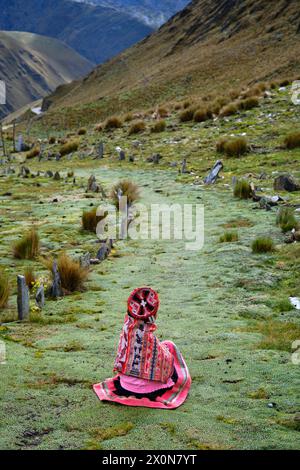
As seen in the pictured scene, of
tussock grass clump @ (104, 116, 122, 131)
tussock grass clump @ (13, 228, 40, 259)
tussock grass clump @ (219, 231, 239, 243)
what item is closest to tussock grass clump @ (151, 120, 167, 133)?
tussock grass clump @ (104, 116, 122, 131)

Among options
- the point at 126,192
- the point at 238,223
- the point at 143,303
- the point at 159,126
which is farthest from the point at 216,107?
the point at 143,303

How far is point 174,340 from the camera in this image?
6.75 meters

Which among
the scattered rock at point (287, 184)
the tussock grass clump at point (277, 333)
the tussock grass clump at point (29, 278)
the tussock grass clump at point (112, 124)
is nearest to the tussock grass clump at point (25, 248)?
the tussock grass clump at point (29, 278)

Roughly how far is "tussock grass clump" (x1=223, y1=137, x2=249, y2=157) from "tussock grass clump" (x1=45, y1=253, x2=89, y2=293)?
1356 cm

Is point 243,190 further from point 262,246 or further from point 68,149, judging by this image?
point 68,149

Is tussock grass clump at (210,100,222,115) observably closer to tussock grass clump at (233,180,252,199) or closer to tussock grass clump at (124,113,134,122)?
tussock grass clump at (124,113,134,122)

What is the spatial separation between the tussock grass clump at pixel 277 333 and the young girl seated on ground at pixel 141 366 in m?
1.45

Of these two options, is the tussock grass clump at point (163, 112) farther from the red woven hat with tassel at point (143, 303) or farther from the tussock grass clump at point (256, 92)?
the red woven hat with tassel at point (143, 303)

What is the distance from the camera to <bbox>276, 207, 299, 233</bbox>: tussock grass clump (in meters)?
11.2

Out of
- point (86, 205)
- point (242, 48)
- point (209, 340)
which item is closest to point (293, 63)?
point (242, 48)

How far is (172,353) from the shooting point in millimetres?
5785

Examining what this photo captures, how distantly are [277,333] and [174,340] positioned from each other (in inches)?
49.1

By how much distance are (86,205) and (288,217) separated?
626cm

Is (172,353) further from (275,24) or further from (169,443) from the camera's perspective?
(275,24)
